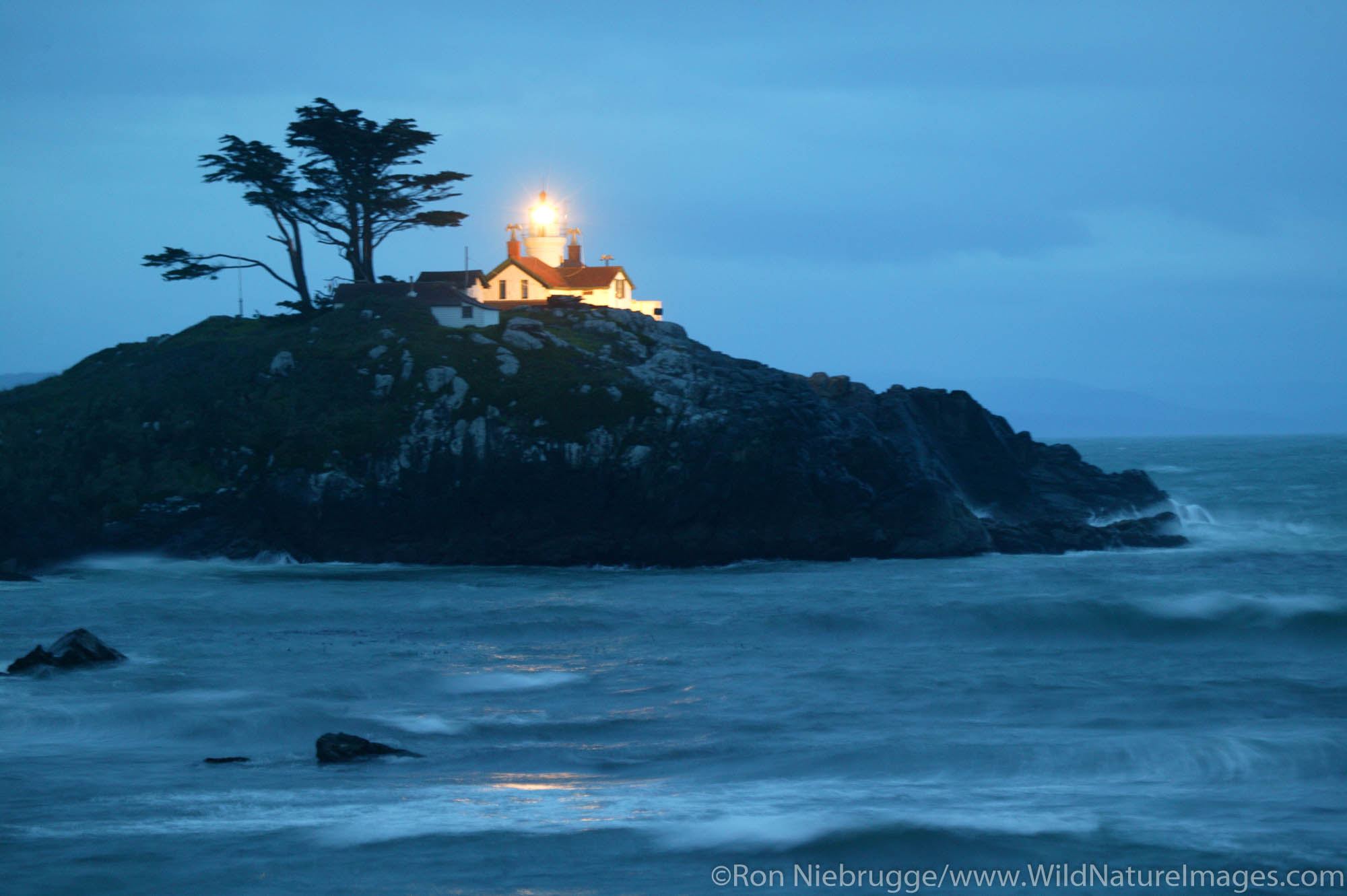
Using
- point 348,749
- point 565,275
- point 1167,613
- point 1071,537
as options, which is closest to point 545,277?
point 565,275

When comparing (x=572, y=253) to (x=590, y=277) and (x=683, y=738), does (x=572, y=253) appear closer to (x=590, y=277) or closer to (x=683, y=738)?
(x=590, y=277)

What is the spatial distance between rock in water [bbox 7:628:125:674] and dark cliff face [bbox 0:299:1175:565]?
1674cm

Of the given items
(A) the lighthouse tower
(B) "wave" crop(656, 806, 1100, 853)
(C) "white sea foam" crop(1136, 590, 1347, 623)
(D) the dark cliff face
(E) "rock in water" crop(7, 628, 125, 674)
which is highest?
(A) the lighthouse tower

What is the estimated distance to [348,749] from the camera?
46.1 feet

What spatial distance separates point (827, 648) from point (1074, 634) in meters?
6.32

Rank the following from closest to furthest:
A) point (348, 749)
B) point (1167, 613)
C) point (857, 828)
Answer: point (857, 828) → point (348, 749) → point (1167, 613)

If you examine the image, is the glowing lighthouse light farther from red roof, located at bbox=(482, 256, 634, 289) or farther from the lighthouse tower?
red roof, located at bbox=(482, 256, 634, 289)

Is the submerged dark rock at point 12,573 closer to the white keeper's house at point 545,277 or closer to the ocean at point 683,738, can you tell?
the ocean at point 683,738

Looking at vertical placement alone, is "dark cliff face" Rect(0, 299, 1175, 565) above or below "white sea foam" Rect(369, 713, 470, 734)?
above

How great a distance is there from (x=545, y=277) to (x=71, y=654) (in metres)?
38.7

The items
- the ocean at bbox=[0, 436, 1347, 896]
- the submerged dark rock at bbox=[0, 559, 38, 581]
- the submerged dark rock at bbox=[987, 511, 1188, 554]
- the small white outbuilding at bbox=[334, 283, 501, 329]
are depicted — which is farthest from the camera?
the small white outbuilding at bbox=[334, 283, 501, 329]

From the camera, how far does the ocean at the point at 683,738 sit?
420 inches

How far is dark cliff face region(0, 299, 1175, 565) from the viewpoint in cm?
3700

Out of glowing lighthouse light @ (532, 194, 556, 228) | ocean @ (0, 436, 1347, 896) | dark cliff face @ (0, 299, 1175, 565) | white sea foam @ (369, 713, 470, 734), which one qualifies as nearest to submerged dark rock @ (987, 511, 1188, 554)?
dark cliff face @ (0, 299, 1175, 565)
